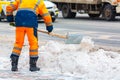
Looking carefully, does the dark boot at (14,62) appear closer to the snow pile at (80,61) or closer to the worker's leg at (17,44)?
the worker's leg at (17,44)

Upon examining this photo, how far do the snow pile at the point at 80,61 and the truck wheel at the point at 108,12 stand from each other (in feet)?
50.5

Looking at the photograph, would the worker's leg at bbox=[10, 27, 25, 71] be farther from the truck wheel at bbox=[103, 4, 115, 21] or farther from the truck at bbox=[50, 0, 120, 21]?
the truck wheel at bbox=[103, 4, 115, 21]

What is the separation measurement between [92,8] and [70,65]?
1898 cm

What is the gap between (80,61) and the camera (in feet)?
29.2

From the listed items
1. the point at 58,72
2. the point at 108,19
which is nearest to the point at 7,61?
the point at 58,72

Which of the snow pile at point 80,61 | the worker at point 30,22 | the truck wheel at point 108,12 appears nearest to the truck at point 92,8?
the truck wheel at point 108,12

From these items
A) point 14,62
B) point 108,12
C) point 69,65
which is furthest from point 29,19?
point 108,12

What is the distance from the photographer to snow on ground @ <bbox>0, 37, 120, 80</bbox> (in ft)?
27.4

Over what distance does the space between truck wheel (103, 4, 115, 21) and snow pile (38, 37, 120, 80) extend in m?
15.4

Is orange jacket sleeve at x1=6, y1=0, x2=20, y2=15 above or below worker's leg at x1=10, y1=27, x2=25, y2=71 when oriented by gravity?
above

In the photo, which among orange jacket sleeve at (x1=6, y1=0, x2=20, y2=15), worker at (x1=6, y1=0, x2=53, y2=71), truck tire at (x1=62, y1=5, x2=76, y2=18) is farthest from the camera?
truck tire at (x1=62, y1=5, x2=76, y2=18)

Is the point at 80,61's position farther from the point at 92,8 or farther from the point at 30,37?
the point at 92,8

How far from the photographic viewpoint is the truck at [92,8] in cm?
2547

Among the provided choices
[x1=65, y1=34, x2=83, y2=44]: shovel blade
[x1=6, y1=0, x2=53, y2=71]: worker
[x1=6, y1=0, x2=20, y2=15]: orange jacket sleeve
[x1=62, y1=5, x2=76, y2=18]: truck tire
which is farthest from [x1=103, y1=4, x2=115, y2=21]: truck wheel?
[x1=6, y1=0, x2=53, y2=71]: worker
